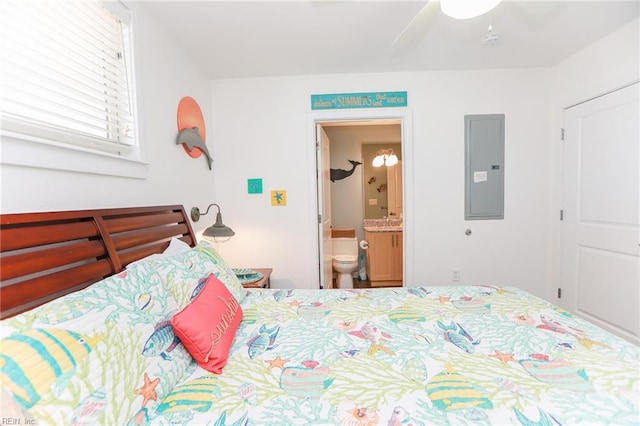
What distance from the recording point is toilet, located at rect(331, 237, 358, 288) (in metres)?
3.65

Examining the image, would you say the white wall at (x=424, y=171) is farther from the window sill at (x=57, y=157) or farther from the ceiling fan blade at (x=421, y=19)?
the window sill at (x=57, y=157)

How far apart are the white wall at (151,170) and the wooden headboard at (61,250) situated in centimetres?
10

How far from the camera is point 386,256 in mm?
3922

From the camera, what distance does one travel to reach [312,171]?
2773 millimetres

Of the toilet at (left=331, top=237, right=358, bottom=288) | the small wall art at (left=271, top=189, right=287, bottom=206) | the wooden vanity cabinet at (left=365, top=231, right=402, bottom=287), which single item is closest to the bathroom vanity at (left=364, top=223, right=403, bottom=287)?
the wooden vanity cabinet at (left=365, top=231, right=402, bottom=287)

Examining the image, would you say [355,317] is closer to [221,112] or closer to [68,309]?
[68,309]

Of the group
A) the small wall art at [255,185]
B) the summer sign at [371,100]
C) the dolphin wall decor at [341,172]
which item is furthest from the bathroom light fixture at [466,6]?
the dolphin wall decor at [341,172]

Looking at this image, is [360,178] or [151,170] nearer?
[151,170]

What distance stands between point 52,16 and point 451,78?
284cm

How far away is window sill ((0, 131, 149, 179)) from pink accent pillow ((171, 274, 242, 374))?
77 cm

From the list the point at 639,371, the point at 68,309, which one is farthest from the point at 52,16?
the point at 639,371

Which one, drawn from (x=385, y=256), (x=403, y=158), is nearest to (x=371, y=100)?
(x=403, y=158)

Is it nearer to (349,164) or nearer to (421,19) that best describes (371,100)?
(421,19)

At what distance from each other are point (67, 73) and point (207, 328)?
1.27 meters
